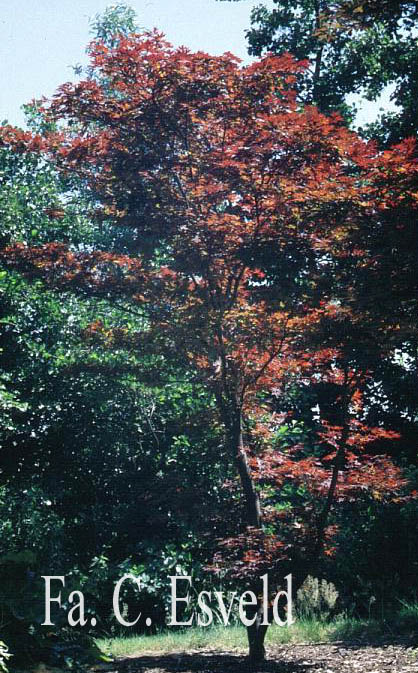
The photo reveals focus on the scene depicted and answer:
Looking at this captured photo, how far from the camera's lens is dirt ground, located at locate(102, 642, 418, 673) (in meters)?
6.58

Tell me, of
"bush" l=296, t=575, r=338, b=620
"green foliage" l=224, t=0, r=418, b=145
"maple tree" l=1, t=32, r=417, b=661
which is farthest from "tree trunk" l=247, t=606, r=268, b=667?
"green foliage" l=224, t=0, r=418, b=145

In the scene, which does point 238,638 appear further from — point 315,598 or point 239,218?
point 239,218

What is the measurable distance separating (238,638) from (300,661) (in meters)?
1.80

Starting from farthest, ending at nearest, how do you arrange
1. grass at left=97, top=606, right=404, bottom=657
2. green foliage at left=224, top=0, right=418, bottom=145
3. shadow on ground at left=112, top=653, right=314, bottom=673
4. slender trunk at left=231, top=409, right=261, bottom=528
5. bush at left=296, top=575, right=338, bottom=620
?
green foliage at left=224, top=0, right=418, bottom=145, bush at left=296, top=575, right=338, bottom=620, grass at left=97, top=606, right=404, bottom=657, slender trunk at left=231, top=409, right=261, bottom=528, shadow on ground at left=112, top=653, right=314, bottom=673

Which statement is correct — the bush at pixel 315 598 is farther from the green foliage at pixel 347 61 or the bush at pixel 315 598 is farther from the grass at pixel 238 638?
the green foliage at pixel 347 61

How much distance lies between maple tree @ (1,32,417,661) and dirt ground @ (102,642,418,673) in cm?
40

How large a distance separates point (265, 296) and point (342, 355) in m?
0.98

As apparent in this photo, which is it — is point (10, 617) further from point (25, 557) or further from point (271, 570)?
point (271, 570)

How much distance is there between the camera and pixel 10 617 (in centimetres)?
415

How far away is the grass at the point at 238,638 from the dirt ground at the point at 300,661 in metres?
0.32

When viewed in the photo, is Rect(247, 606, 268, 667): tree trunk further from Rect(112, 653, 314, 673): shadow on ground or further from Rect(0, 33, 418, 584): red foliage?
Rect(0, 33, 418, 584): red foliage

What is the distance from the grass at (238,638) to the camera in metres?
8.24

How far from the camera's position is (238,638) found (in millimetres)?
8664

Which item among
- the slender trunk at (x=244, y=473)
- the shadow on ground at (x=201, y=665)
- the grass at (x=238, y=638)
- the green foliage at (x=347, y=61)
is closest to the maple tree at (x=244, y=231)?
the slender trunk at (x=244, y=473)
